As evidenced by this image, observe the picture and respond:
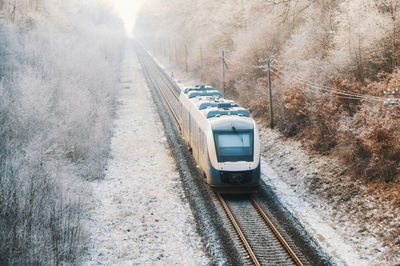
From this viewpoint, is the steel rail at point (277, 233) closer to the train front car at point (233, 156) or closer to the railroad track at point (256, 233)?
the railroad track at point (256, 233)

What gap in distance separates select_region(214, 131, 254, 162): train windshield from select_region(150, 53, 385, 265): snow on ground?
97.9 inches

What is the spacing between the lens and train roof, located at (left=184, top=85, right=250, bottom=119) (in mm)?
14852

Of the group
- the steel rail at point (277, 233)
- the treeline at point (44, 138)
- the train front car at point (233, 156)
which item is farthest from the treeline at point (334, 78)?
the treeline at point (44, 138)

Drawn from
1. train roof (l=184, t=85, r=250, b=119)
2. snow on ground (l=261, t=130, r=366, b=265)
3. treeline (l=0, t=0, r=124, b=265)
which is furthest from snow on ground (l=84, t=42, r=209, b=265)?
snow on ground (l=261, t=130, r=366, b=265)

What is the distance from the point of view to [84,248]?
426 inches

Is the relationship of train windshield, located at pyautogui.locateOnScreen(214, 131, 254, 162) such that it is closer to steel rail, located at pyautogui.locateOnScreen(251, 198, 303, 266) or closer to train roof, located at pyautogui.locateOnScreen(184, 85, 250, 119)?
train roof, located at pyautogui.locateOnScreen(184, 85, 250, 119)

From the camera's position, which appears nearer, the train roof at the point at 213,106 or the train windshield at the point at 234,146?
the train windshield at the point at 234,146

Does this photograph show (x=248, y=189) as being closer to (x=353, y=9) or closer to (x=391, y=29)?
(x=391, y=29)

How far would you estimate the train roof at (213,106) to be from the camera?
14852 mm

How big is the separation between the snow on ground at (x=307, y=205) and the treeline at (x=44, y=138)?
749 centimetres

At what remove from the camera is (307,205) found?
1356cm

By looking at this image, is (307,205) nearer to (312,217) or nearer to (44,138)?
(312,217)

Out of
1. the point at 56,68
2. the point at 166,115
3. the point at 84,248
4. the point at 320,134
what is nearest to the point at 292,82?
the point at 320,134

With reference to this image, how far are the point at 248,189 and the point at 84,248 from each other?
6.38 m
